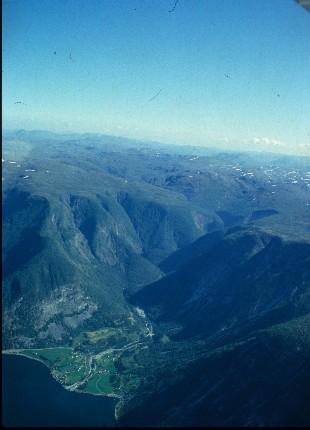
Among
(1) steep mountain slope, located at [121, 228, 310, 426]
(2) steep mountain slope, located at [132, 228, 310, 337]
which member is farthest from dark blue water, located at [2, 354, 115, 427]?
(2) steep mountain slope, located at [132, 228, 310, 337]

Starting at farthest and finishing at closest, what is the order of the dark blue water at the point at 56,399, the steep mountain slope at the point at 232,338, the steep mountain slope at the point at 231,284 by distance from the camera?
the steep mountain slope at the point at 231,284, the dark blue water at the point at 56,399, the steep mountain slope at the point at 232,338

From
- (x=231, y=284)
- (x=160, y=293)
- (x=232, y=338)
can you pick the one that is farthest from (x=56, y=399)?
(x=160, y=293)

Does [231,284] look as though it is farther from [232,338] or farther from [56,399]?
[56,399]

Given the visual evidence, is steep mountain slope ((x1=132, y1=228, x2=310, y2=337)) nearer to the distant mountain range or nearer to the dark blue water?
the distant mountain range

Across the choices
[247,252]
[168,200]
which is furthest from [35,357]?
[168,200]

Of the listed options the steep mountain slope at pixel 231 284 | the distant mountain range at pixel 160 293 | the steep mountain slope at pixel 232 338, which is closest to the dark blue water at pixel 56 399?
the distant mountain range at pixel 160 293

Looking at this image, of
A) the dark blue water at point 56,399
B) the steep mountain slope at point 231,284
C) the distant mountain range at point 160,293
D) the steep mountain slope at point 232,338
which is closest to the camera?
the steep mountain slope at point 232,338

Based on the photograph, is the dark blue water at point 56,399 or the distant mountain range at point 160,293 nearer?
the distant mountain range at point 160,293

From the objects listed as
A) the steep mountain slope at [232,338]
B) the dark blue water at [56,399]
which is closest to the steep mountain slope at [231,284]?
the steep mountain slope at [232,338]

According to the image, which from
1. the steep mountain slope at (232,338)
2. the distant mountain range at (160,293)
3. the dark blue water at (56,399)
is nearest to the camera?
the steep mountain slope at (232,338)

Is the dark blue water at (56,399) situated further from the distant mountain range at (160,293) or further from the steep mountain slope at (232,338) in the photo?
the steep mountain slope at (232,338)

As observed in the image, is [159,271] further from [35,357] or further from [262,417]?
[262,417]

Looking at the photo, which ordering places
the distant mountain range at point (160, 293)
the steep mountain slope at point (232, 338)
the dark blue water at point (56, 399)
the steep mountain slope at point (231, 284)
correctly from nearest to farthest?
1. the steep mountain slope at point (232, 338)
2. the distant mountain range at point (160, 293)
3. the dark blue water at point (56, 399)
4. the steep mountain slope at point (231, 284)
